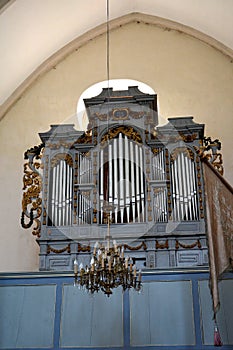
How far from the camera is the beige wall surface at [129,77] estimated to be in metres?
12.3

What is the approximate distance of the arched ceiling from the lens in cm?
1195

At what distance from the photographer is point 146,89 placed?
42.5 ft

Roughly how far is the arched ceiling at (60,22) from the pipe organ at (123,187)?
2.43 meters

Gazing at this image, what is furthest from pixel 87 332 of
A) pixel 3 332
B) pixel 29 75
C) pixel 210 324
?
pixel 29 75

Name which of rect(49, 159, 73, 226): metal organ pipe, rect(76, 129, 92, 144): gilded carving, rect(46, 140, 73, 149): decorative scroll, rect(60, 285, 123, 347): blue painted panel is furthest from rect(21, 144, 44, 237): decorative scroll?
rect(60, 285, 123, 347): blue painted panel

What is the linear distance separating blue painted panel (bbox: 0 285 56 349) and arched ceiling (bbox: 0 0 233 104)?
565 centimetres

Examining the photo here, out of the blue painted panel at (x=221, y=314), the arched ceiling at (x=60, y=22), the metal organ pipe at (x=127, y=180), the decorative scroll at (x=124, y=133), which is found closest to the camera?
the blue painted panel at (x=221, y=314)

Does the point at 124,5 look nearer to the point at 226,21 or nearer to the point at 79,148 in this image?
the point at 226,21

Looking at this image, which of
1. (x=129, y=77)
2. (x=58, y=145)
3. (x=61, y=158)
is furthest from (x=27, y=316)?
(x=129, y=77)

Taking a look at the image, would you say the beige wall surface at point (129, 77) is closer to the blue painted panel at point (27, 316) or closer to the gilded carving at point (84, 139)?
the gilded carving at point (84, 139)

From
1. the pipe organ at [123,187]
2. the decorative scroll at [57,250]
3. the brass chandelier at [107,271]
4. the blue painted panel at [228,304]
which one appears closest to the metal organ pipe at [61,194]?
Answer: the pipe organ at [123,187]

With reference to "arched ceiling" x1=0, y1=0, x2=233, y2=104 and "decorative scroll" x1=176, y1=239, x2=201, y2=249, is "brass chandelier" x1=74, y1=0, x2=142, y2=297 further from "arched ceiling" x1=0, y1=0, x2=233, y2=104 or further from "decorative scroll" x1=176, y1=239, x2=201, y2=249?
"arched ceiling" x1=0, y1=0, x2=233, y2=104

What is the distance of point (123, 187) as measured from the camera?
1032 cm

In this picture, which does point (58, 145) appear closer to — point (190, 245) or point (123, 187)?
point (123, 187)
